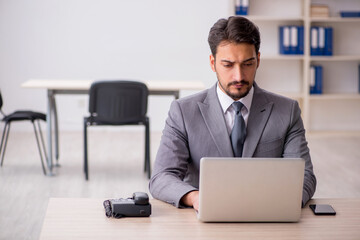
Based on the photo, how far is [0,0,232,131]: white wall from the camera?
6438 millimetres

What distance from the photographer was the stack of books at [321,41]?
628 cm

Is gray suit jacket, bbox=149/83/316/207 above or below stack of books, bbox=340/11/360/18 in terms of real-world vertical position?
below

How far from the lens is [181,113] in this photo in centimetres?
230

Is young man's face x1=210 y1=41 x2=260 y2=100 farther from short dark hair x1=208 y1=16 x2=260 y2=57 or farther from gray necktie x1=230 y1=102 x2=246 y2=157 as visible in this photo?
gray necktie x1=230 y1=102 x2=246 y2=157

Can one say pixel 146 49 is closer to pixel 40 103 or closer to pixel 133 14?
pixel 133 14

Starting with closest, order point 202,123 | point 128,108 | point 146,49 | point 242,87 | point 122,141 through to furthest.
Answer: point 242,87
point 202,123
point 128,108
point 122,141
point 146,49

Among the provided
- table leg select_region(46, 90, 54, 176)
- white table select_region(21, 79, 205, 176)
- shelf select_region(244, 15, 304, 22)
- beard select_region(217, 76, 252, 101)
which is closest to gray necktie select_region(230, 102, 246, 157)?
beard select_region(217, 76, 252, 101)

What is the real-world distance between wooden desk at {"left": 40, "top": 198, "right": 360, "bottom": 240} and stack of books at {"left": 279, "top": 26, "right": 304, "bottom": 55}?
455 cm

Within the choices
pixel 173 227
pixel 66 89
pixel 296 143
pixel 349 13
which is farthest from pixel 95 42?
pixel 173 227

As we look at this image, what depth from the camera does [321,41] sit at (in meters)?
6.32

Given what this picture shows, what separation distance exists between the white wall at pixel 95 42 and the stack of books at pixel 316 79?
3.76ft

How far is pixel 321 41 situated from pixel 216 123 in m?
4.37

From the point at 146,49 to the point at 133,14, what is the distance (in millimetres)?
404

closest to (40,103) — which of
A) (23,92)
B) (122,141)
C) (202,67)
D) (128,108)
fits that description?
(23,92)
